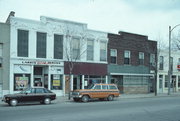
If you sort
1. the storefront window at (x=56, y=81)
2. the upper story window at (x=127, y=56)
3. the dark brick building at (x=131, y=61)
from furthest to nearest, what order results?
the upper story window at (x=127, y=56)
the dark brick building at (x=131, y=61)
the storefront window at (x=56, y=81)

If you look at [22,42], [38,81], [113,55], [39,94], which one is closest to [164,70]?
[113,55]

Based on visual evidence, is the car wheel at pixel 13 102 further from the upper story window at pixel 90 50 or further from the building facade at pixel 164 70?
the building facade at pixel 164 70

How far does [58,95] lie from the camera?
24094 mm

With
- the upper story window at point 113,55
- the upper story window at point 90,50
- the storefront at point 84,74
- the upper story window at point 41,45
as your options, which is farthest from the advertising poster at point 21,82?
the upper story window at point 113,55

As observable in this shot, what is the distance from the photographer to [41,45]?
911 inches

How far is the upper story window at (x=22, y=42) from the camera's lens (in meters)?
21.9

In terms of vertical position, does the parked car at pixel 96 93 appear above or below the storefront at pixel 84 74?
below

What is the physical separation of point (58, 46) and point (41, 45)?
1965mm

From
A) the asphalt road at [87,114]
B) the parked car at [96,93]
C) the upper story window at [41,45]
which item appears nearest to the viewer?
the asphalt road at [87,114]

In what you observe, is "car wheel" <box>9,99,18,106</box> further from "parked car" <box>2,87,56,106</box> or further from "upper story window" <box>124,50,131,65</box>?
"upper story window" <box>124,50,131,65</box>

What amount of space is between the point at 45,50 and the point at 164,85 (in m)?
20.7

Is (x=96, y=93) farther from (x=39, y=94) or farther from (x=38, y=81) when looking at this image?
(x=38, y=81)

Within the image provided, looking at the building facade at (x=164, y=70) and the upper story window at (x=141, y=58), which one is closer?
the upper story window at (x=141, y=58)

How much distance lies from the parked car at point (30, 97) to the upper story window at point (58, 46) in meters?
6.97
